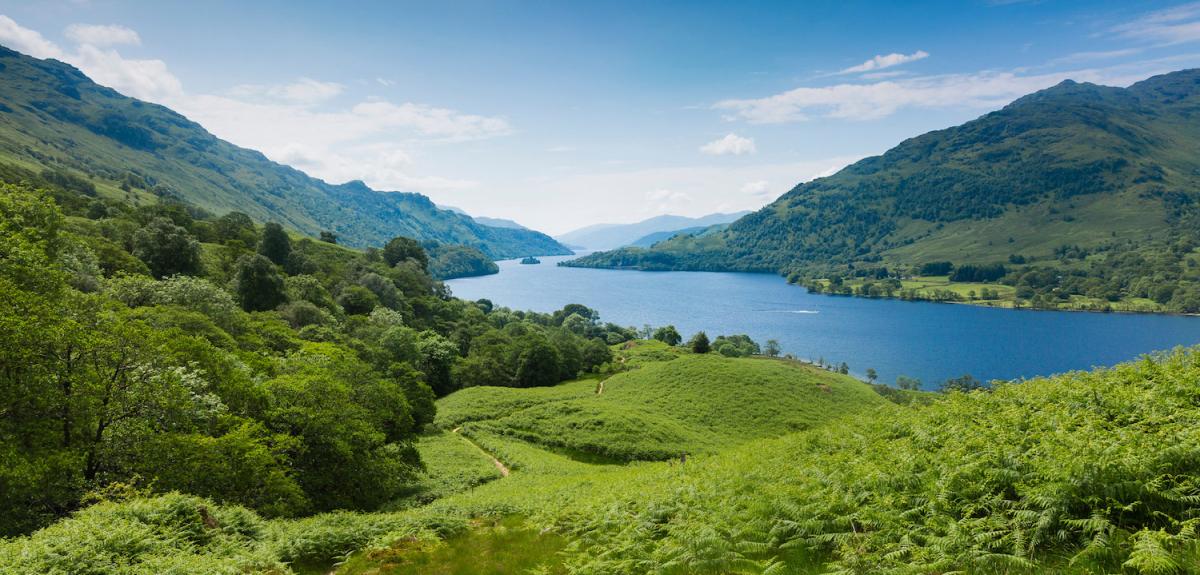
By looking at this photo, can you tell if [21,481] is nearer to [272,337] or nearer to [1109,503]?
[1109,503]

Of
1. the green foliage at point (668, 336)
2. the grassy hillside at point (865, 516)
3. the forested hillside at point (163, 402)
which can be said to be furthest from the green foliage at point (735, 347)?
the grassy hillside at point (865, 516)

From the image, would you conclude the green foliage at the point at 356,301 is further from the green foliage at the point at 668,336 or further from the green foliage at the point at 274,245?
the green foliage at the point at 668,336

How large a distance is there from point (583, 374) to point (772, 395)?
129 ft

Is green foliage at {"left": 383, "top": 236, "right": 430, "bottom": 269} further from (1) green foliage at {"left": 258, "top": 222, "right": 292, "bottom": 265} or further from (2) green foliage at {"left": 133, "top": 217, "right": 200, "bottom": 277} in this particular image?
(2) green foliage at {"left": 133, "top": 217, "right": 200, "bottom": 277}

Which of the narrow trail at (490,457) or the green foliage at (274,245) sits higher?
the green foliage at (274,245)

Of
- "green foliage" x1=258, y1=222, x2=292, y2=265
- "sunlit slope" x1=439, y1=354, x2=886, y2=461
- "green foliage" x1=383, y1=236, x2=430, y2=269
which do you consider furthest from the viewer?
"green foliage" x1=383, y1=236, x2=430, y2=269

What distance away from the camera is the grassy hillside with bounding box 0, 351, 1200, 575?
946 centimetres

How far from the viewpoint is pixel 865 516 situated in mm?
11391

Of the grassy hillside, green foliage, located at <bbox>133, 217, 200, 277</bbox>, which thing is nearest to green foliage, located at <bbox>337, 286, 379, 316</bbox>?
green foliage, located at <bbox>133, 217, 200, 277</bbox>

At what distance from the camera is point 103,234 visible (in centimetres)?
8231

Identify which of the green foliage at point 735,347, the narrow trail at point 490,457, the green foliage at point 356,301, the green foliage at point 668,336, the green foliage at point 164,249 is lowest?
the green foliage at point 735,347

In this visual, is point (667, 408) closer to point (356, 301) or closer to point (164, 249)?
point (356, 301)

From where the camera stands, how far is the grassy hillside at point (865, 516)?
9.46 m

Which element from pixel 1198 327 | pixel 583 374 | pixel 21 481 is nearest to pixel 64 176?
pixel 583 374
